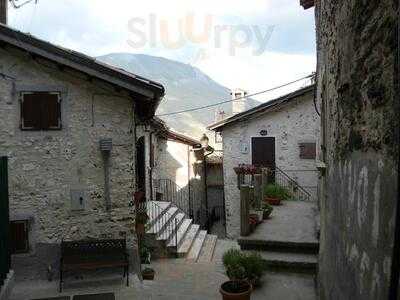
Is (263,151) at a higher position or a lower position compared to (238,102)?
lower

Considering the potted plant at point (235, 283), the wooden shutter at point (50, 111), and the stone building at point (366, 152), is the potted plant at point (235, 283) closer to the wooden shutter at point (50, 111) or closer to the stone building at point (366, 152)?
the stone building at point (366, 152)

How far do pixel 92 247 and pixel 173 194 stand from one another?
1107 cm

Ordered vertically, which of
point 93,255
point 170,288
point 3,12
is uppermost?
point 3,12

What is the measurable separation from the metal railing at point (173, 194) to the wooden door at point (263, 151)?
406 cm

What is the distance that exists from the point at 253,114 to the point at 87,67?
1073cm

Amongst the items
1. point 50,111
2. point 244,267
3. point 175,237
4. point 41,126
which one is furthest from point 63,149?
point 175,237

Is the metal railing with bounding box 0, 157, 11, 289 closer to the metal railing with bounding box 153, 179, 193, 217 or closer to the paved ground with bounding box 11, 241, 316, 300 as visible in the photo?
the paved ground with bounding box 11, 241, 316, 300

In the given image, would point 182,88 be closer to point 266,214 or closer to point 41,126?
point 266,214

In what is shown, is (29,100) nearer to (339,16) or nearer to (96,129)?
(96,129)

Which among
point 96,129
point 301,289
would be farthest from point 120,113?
point 301,289

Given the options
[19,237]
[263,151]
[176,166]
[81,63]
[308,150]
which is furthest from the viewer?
[176,166]

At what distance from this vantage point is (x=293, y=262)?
8.70 meters

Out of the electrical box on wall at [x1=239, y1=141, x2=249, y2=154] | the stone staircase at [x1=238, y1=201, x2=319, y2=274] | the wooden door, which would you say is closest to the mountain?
the electrical box on wall at [x1=239, y1=141, x2=249, y2=154]

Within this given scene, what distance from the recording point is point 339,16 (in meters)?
4.99
